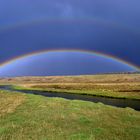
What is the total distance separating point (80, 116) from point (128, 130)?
561 centimetres

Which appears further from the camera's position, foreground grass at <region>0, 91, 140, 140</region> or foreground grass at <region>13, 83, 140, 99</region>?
foreground grass at <region>13, 83, 140, 99</region>

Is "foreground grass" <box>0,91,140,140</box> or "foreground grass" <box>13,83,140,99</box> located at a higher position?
"foreground grass" <box>13,83,140,99</box>

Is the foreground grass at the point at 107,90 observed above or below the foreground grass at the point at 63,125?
above

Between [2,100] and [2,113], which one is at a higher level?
[2,100]

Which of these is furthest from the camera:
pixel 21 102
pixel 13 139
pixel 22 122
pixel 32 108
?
pixel 21 102

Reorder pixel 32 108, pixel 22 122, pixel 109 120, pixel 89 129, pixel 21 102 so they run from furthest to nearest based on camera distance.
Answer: pixel 21 102
pixel 32 108
pixel 109 120
pixel 22 122
pixel 89 129

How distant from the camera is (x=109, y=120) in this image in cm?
2278

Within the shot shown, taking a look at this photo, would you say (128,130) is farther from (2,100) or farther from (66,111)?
(2,100)

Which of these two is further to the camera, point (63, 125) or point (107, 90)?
point (107, 90)

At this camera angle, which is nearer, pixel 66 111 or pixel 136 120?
pixel 136 120

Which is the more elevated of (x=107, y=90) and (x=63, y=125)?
(x=107, y=90)

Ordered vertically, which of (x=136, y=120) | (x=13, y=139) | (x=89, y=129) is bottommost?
(x=13, y=139)

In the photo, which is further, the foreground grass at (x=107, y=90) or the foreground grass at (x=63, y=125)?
the foreground grass at (x=107, y=90)

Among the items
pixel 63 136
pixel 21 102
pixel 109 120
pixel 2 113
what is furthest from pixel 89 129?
pixel 21 102
